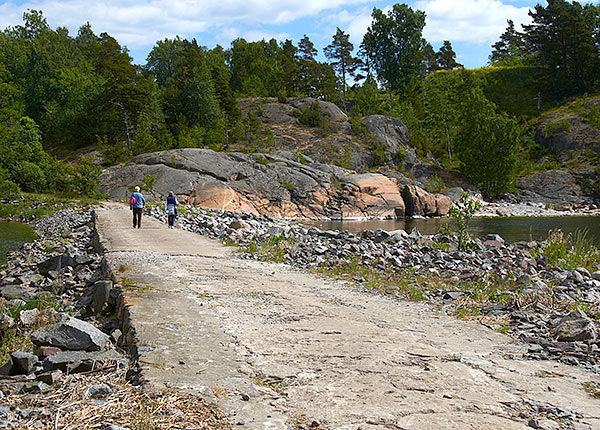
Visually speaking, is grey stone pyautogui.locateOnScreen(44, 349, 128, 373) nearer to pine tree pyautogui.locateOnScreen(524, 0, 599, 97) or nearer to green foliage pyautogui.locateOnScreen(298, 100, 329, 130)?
green foliage pyautogui.locateOnScreen(298, 100, 329, 130)

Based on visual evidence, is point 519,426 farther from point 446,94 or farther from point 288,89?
point 446,94

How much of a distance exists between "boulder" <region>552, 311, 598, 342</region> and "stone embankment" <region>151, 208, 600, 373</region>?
0.04 ft

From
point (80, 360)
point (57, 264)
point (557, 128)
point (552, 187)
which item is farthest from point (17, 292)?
point (557, 128)

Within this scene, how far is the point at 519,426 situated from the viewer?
3553 mm

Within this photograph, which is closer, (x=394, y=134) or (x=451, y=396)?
(x=451, y=396)

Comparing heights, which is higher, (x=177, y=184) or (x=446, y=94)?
(x=446, y=94)

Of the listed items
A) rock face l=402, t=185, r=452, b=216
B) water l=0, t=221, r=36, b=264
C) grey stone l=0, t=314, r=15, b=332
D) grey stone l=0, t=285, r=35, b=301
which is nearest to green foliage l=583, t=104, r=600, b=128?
rock face l=402, t=185, r=452, b=216

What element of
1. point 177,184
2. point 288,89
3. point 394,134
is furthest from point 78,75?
point 394,134

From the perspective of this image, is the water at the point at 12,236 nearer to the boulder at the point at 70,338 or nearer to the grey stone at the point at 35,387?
the boulder at the point at 70,338

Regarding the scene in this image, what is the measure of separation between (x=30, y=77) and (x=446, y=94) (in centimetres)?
7171

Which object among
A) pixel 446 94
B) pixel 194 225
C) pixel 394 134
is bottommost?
pixel 194 225

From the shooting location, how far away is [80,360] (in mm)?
4438

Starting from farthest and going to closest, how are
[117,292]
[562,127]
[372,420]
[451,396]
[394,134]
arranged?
[562,127] → [394,134] → [117,292] → [451,396] → [372,420]

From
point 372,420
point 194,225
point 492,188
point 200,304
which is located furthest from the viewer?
point 492,188
